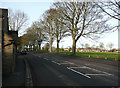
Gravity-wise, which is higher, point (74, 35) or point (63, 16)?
point (63, 16)

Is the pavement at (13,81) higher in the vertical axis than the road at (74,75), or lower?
higher

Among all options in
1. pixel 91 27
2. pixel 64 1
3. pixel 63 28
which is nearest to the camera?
pixel 91 27

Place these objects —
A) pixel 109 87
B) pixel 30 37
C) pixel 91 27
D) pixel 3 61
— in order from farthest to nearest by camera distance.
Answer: pixel 30 37 → pixel 91 27 → pixel 3 61 → pixel 109 87

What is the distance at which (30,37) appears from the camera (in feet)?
202

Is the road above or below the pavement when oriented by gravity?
below

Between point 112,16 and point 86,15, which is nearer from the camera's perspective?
point 112,16

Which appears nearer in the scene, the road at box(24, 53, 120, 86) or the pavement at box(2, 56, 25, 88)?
the pavement at box(2, 56, 25, 88)

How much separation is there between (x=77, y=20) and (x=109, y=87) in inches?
1013

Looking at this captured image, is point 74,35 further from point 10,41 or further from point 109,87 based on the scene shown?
point 109,87

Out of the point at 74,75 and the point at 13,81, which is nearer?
the point at 13,81

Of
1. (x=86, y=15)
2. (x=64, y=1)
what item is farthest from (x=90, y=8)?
(x=64, y=1)

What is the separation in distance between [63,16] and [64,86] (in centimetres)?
2613

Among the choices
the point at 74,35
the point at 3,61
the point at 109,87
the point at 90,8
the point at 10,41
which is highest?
the point at 90,8

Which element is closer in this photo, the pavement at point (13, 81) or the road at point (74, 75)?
the pavement at point (13, 81)
